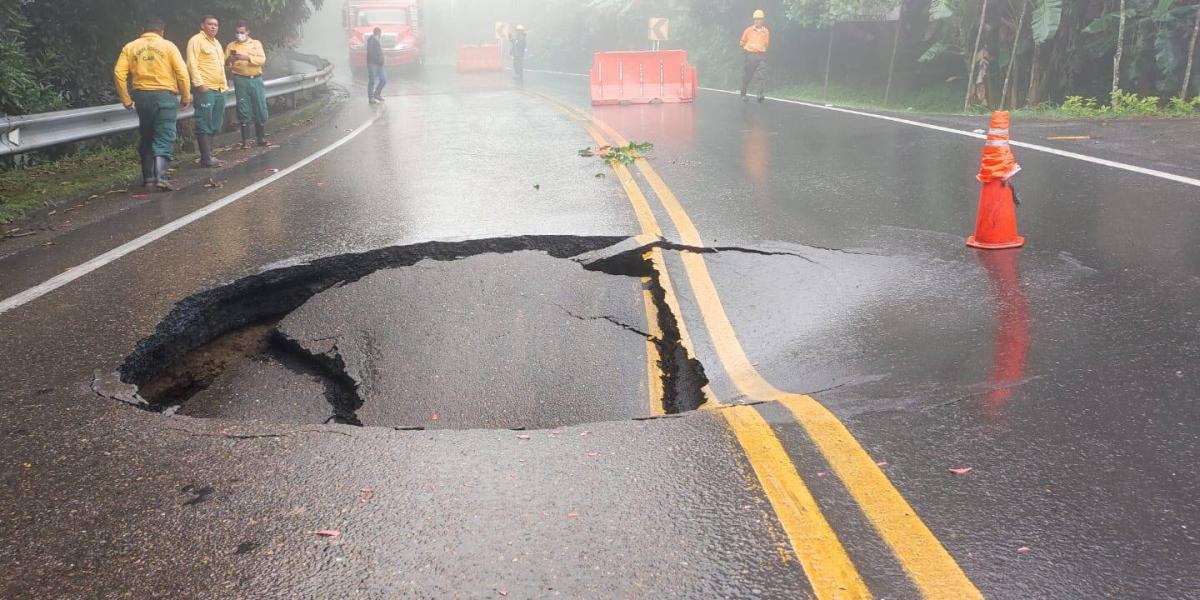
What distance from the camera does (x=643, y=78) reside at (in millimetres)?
19922

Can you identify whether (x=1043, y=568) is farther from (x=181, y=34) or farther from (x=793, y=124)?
(x=181, y=34)

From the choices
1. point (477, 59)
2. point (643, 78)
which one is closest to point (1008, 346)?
point (643, 78)

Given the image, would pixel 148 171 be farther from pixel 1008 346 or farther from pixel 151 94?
pixel 1008 346

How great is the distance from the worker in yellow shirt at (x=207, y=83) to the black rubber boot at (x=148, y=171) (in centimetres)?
152

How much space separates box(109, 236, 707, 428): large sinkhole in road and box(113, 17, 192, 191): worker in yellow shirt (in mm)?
4475

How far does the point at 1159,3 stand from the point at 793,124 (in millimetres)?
5384

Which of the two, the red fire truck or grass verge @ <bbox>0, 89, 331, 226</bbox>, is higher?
the red fire truck

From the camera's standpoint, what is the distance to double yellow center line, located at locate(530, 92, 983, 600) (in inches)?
94.4

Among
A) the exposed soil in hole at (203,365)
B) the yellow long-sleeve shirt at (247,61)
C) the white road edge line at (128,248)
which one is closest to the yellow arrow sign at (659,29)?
the yellow long-sleeve shirt at (247,61)

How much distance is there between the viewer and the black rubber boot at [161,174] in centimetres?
911

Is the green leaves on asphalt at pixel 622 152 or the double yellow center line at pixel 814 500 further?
the green leaves on asphalt at pixel 622 152

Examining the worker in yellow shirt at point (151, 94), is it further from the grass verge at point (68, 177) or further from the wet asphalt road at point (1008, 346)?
the wet asphalt road at point (1008, 346)

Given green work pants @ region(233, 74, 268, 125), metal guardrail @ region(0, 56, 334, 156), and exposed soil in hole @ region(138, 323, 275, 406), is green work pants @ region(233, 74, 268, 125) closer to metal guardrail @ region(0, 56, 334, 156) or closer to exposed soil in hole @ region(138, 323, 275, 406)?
metal guardrail @ region(0, 56, 334, 156)

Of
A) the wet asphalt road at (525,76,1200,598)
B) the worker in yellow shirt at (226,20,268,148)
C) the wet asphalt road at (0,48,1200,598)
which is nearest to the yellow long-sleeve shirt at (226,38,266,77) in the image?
the worker in yellow shirt at (226,20,268,148)
